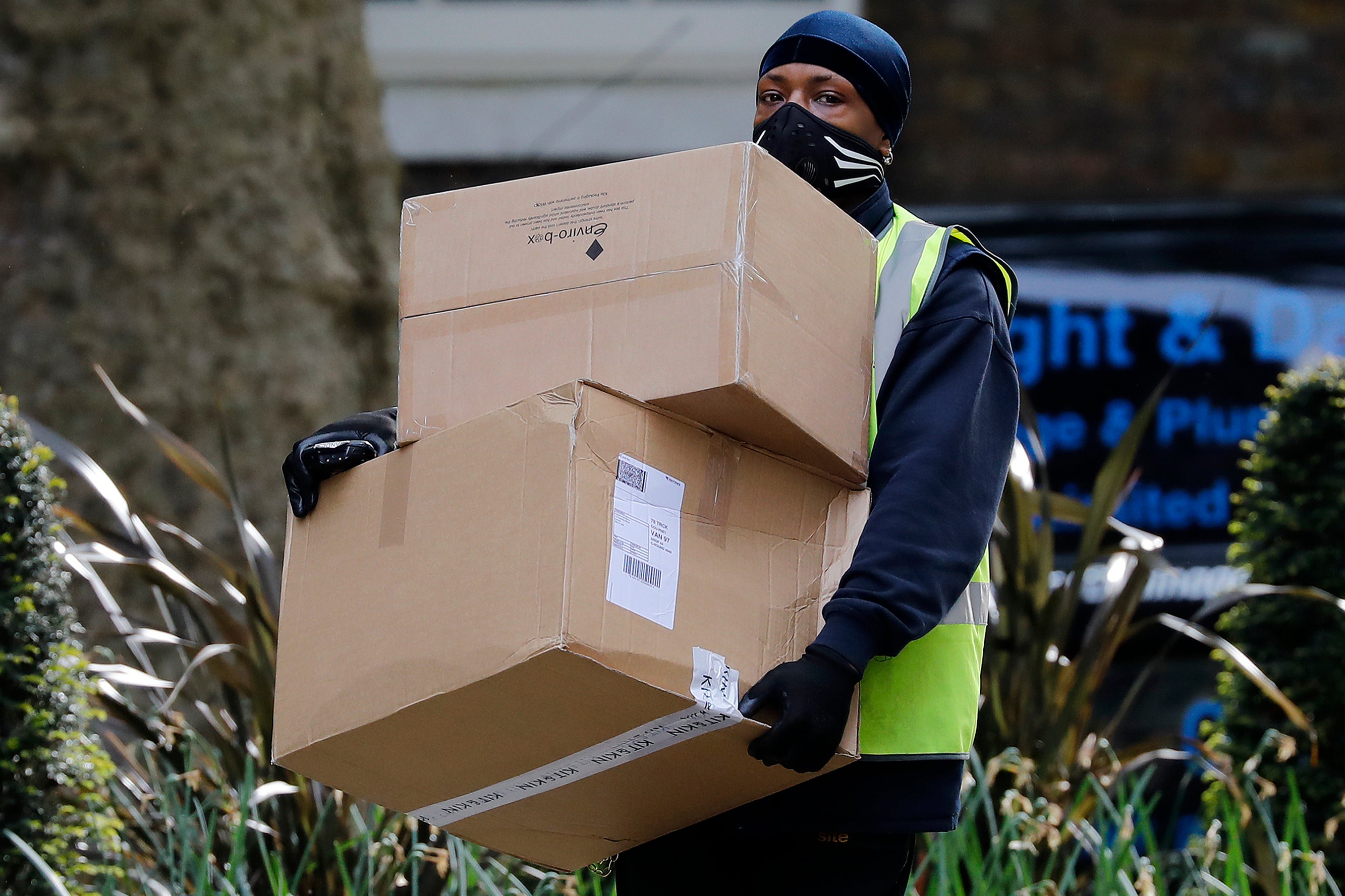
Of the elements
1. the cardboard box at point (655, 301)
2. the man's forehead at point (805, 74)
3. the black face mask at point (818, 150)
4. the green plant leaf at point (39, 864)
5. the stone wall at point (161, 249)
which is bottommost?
the green plant leaf at point (39, 864)

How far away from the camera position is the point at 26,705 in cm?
276

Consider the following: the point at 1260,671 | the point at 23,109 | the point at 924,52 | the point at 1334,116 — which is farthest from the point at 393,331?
the point at 1334,116

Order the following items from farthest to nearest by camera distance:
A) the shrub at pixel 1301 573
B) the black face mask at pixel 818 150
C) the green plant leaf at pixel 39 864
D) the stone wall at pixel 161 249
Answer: the stone wall at pixel 161 249, the shrub at pixel 1301 573, the green plant leaf at pixel 39 864, the black face mask at pixel 818 150

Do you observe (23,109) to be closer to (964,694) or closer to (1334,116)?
(964,694)

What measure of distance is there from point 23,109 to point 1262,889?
11.9 ft

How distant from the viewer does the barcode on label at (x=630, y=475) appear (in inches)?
68.6

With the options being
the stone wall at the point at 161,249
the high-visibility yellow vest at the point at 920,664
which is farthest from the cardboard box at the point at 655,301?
the stone wall at the point at 161,249

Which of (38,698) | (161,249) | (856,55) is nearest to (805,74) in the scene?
(856,55)

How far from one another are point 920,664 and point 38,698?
168cm

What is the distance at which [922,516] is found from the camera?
1.84 m

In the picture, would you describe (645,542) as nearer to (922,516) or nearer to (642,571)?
(642,571)

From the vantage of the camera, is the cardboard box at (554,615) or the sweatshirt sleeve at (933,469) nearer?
the cardboard box at (554,615)

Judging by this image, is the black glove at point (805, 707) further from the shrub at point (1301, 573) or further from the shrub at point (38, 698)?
the shrub at point (1301, 573)

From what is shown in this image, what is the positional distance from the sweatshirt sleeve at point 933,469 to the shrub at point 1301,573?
1.84m
